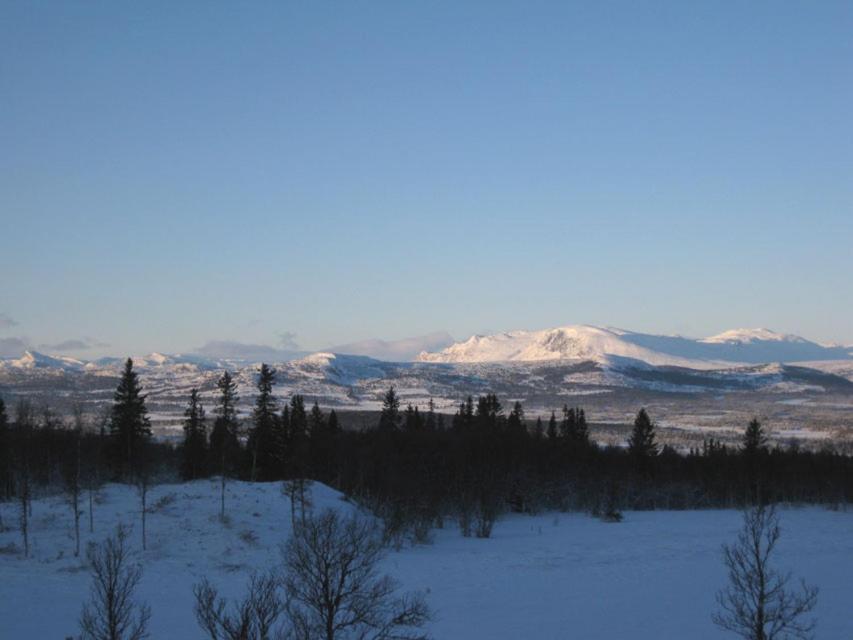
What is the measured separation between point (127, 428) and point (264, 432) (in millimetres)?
14499

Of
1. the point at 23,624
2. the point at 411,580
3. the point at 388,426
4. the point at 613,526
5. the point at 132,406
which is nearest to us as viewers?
the point at 23,624

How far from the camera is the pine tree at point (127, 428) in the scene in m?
74.1

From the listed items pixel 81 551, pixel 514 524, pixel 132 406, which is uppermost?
pixel 132 406

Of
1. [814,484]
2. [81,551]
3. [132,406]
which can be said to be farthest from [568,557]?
[814,484]

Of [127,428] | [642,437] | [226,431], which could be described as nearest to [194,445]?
[226,431]

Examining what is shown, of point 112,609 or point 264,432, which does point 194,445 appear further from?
point 112,609

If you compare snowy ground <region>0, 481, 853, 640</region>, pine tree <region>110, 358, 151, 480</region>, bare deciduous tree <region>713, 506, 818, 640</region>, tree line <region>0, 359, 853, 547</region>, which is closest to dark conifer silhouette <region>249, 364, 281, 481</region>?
tree line <region>0, 359, 853, 547</region>

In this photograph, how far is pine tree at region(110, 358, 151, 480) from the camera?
74.1m

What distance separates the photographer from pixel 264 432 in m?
83.0

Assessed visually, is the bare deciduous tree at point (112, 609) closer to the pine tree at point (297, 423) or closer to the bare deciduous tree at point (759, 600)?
the bare deciduous tree at point (759, 600)

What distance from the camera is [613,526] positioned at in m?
79.7

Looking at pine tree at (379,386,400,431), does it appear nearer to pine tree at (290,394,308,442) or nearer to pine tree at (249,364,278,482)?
pine tree at (290,394,308,442)

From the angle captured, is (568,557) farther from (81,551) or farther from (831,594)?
(81,551)

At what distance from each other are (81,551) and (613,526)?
52374 millimetres
